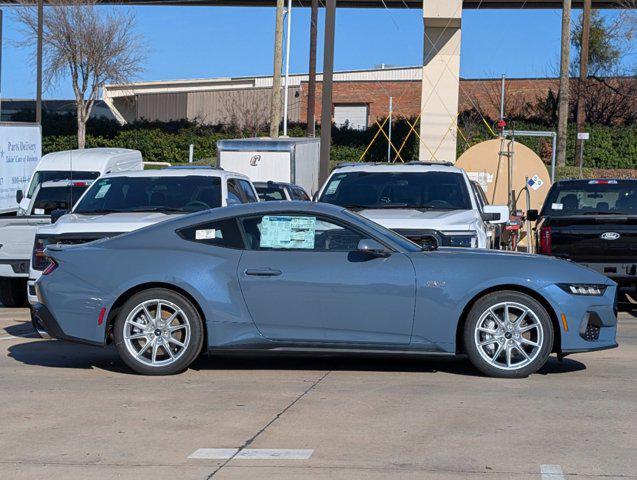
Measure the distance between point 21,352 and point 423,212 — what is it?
16.0 feet

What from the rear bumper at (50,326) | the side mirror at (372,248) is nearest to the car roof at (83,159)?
the rear bumper at (50,326)

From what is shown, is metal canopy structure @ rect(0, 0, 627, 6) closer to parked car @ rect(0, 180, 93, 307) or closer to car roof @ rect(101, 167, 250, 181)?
parked car @ rect(0, 180, 93, 307)

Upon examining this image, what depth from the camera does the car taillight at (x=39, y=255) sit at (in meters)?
11.6

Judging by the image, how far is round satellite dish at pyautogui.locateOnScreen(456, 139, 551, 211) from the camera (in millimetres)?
25656

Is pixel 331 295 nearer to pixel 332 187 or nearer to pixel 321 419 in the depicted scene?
pixel 321 419

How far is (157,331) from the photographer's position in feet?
30.3

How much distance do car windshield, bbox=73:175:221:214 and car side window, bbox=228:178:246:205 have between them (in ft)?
0.70

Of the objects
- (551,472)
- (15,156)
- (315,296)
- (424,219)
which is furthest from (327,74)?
(551,472)

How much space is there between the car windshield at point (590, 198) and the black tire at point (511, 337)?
6.43 meters

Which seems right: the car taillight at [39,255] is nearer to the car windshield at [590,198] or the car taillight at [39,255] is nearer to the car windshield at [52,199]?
the car windshield at [590,198]

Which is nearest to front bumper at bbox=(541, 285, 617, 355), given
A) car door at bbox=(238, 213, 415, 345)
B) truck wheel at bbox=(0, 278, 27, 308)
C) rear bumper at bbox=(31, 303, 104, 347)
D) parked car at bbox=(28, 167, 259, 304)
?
car door at bbox=(238, 213, 415, 345)

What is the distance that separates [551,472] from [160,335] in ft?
13.1

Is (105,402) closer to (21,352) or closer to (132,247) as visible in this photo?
(132,247)

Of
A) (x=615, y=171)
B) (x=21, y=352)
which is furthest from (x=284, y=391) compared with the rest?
(x=615, y=171)
